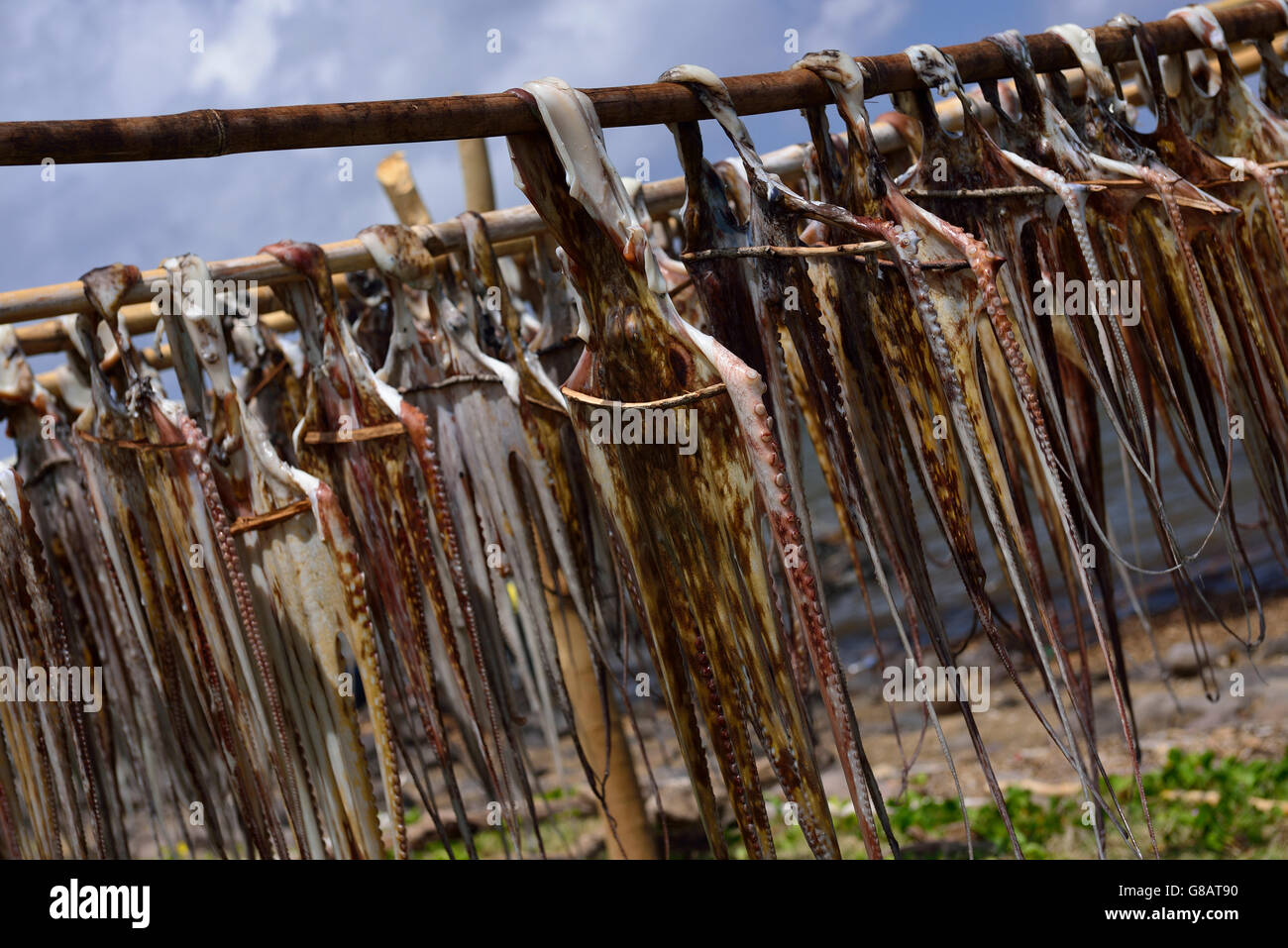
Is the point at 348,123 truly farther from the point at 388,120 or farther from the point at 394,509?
the point at 394,509

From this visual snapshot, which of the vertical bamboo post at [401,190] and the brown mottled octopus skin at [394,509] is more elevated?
the vertical bamboo post at [401,190]

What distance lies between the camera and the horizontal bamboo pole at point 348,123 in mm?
1494

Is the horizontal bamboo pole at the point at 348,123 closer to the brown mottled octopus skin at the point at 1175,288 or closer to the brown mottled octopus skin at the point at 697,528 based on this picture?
the brown mottled octopus skin at the point at 697,528

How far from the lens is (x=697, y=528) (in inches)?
64.3

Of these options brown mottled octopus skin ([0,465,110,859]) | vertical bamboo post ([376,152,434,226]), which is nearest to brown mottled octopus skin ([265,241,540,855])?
brown mottled octopus skin ([0,465,110,859])

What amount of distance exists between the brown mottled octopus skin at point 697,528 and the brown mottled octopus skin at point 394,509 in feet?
2.27

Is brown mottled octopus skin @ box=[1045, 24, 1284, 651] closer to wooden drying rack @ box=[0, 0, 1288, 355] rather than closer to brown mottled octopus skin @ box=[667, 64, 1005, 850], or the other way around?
wooden drying rack @ box=[0, 0, 1288, 355]

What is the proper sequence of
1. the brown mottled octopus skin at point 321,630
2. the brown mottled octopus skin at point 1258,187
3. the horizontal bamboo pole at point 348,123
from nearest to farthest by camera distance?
the horizontal bamboo pole at point 348,123, the brown mottled octopus skin at point 321,630, the brown mottled octopus skin at point 1258,187

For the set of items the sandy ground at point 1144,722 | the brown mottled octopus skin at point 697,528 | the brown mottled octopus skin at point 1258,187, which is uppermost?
the brown mottled octopus skin at point 1258,187

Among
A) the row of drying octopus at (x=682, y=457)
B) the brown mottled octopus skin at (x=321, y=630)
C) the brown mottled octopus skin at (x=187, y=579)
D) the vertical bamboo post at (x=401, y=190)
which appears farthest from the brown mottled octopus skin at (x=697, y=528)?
the vertical bamboo post at (x=401, y=190)

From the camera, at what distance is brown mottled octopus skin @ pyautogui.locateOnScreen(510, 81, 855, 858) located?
1.56 metres
